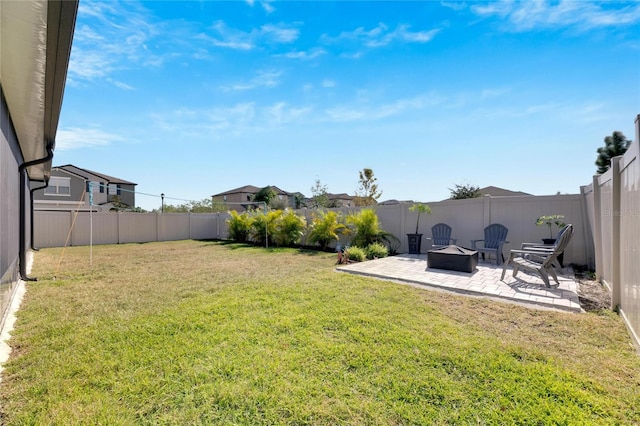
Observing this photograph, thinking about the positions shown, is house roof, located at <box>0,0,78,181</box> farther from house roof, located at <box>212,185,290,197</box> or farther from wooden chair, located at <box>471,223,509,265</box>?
house roof, located at <box>212,185,290,197</box>

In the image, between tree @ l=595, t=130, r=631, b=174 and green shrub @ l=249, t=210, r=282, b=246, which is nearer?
green shrub @ l=249, t=210, r=282, b=246

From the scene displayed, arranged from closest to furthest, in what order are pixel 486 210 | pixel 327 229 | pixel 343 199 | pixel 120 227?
pixel 486 210 → pixel 327 229 → pixel 120 227 → pixel 343 199

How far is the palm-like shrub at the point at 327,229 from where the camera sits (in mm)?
11029

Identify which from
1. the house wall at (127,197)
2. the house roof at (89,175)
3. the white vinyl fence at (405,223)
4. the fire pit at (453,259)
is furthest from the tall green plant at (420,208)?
the house wall at (127,197)

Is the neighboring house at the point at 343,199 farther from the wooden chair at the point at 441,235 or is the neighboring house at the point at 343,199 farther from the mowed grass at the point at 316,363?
the mowed grass at the point at 316,363

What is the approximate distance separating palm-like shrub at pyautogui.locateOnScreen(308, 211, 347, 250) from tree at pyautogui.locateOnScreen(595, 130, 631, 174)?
13421 millimetres

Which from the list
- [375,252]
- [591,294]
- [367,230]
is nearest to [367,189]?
[367,230]

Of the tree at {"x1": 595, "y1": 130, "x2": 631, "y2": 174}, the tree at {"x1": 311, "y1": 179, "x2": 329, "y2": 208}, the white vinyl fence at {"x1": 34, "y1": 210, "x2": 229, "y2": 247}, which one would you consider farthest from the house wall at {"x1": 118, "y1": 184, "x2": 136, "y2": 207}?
the tree at {"x1": 595, "y1": 130, "x2": 631, "y2": 174}

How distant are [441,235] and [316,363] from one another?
7.36 meters

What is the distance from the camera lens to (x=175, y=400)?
2.05m

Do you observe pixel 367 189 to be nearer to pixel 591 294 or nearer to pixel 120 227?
pixel 120 227

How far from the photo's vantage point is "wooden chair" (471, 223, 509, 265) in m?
7.30

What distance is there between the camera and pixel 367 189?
82.4 ft

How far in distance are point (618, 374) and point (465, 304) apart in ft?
6.05
